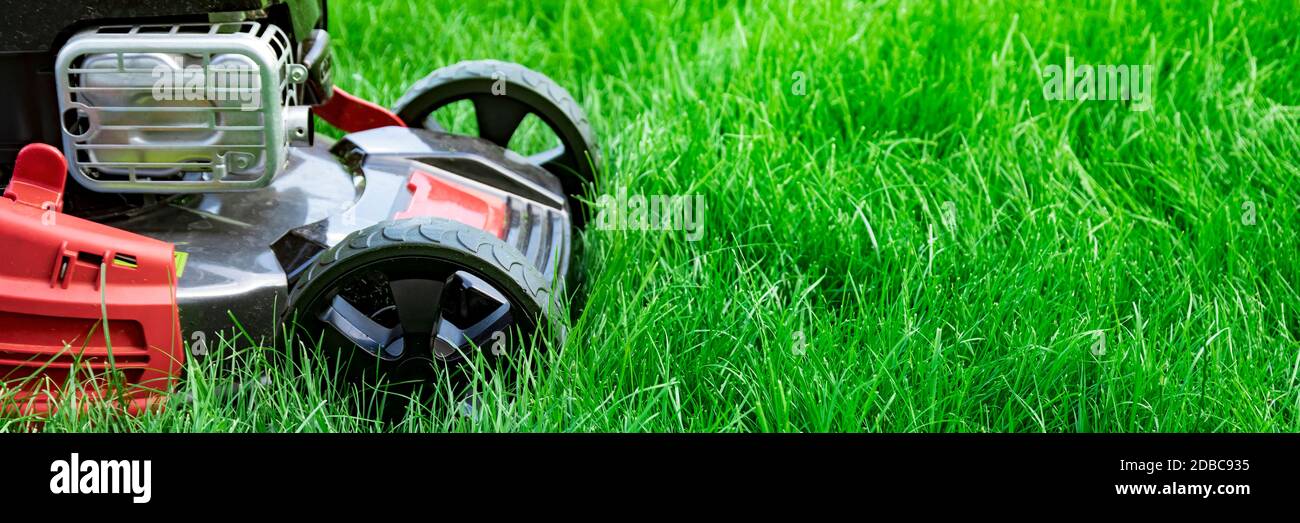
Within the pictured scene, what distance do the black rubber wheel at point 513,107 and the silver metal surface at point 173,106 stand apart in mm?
611

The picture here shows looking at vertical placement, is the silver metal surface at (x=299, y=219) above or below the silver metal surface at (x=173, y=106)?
below

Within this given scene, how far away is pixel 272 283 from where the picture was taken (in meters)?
1.97

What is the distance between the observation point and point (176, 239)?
205 centimetres

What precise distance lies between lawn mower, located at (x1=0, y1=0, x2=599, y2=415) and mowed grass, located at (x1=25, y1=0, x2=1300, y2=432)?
0.09 meters

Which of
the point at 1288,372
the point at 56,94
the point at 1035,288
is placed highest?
the point at 56,94

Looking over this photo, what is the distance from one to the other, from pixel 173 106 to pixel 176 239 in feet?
0.77

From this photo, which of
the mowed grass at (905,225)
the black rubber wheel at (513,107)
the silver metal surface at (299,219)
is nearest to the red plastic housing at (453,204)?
the silver metal surface at (299,219)

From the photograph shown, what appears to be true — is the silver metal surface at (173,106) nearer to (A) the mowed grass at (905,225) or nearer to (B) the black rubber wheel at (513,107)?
(A) the mowed grass at (905,225)

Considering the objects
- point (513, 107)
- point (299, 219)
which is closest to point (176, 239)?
point (299, 219)

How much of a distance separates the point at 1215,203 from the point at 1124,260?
45cm

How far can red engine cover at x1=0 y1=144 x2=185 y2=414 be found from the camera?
5.86 ft

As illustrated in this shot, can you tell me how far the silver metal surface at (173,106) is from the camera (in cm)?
189
